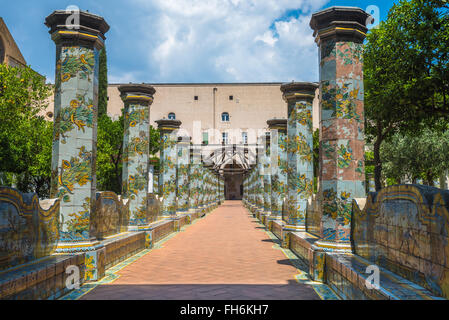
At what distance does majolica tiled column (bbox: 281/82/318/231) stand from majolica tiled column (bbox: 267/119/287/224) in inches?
122

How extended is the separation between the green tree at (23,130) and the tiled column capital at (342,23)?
14.2 m

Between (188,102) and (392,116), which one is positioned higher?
(188,102)

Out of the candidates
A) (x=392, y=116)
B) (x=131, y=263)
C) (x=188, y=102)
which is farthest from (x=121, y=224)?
(x=188, y=102)

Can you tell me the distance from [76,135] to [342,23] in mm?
4889

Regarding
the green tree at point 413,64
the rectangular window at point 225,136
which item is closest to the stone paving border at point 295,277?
the green tree at point 413,64

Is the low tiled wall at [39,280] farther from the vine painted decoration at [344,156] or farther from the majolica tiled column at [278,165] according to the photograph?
the majolica tiled column at [278,165]

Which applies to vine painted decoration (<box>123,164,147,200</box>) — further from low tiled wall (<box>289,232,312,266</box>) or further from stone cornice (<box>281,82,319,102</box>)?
stone cornice (<box>281,82,319,102</box>)

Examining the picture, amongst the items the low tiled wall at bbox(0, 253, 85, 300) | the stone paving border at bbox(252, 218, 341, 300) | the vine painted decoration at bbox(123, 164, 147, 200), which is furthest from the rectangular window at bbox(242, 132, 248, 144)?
the low tiled wall at bbox(0, 253, 85, 300)

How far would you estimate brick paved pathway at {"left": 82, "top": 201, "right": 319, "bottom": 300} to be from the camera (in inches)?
221

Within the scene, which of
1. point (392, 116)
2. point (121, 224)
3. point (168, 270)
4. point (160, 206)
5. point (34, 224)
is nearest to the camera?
point (34, 224)

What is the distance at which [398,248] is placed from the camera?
14.9 ft

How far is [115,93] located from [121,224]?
37.2 meters

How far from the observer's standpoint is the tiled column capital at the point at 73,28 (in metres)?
6.64
